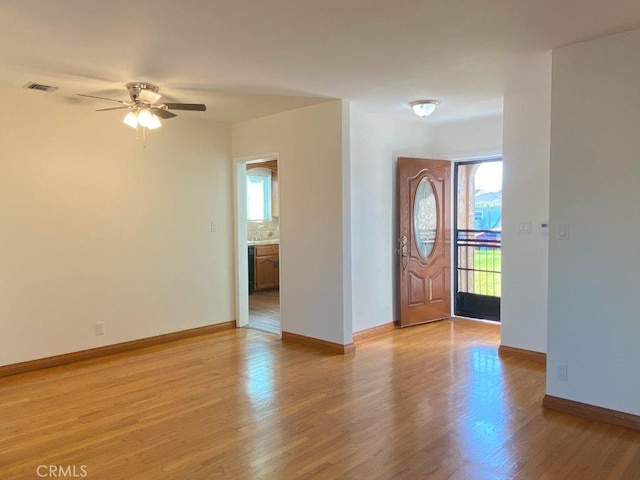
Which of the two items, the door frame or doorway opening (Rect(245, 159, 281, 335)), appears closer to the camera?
the door frame

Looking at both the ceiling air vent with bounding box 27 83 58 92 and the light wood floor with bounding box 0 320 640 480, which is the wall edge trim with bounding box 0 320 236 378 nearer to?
the light wood floor with bounding box 0 320 640 480

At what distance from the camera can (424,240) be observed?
19.1 feet

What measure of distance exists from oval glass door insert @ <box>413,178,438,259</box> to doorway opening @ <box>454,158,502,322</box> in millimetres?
501

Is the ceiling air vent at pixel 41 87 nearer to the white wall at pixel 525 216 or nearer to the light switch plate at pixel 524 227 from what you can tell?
the white wall at pixel 525 216

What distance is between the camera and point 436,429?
3.00m

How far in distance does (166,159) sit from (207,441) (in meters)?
3.29

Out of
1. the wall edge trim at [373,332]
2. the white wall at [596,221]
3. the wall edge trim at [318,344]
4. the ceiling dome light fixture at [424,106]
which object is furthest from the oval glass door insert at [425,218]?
the white wall at [596,221]

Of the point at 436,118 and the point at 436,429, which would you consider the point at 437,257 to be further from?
the point at 436,429

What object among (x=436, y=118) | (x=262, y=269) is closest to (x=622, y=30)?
(x=436, y=118)

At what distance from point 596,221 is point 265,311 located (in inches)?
183

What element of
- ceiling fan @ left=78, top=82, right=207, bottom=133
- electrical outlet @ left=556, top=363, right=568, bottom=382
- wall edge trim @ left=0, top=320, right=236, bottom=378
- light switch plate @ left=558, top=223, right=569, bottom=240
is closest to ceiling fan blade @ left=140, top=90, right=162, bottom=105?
ceiling fan @ left=78, top=82, right=207, bottom=133

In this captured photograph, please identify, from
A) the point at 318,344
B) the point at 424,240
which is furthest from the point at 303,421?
the point at 424,240

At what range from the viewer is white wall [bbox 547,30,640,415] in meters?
2.93

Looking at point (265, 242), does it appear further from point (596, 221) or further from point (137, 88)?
point (596, 221)
